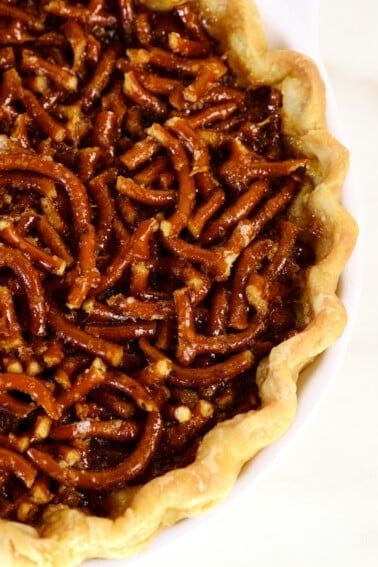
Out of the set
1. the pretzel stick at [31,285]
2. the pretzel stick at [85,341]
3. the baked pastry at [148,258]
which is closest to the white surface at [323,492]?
the baked pastry at [148,258]

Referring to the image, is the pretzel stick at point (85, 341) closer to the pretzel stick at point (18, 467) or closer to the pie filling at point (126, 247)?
the pie filling at point (126, 247)

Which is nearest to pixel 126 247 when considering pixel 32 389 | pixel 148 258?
pixel 148 258

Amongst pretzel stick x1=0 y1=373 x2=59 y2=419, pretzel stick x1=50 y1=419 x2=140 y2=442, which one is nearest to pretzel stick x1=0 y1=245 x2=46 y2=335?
pretzel stick x1=0 y1=373 x2=59 y2=419

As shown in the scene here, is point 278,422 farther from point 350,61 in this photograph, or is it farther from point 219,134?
point 350,61

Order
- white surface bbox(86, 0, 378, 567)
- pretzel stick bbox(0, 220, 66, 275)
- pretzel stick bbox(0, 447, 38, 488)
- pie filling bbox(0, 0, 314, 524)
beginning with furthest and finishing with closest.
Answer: white surface bbox(86, 0, 378, 567), pretzel stick bbox(0, 220, 66, 275), pie filling bbox(0, 0, 314, 524), pretzel stick bbox(0, 447, 38, 488)

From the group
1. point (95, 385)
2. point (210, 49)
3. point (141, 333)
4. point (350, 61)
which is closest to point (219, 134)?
point (210, 49)

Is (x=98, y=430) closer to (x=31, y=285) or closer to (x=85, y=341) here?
(x=85, y=341)

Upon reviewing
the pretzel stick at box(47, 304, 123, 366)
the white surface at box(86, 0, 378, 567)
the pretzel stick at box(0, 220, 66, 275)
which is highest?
the pretzel stick at box(0, 220, 66, 275)

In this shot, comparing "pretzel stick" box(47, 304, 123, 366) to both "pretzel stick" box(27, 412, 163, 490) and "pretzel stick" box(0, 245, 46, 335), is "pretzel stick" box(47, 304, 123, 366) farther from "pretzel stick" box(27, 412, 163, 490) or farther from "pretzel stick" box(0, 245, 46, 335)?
"pretzel stick" box(27, 412, 163, 490)
